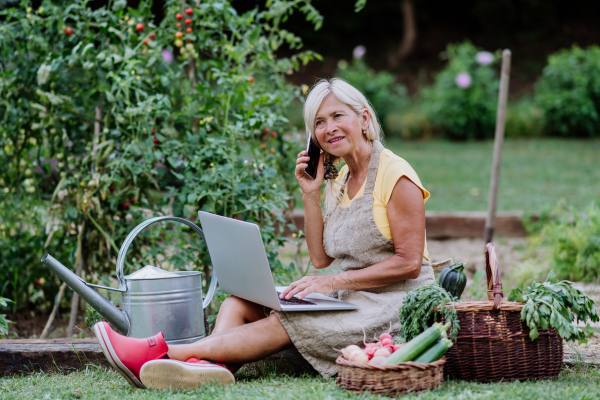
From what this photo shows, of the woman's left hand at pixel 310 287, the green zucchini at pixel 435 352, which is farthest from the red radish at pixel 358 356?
the woman's left hand at pixel 310 287

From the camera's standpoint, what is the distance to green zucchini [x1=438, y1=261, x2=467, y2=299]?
2.21m

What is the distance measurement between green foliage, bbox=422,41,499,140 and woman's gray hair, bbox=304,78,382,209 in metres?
8.43

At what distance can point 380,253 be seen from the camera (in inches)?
92.6

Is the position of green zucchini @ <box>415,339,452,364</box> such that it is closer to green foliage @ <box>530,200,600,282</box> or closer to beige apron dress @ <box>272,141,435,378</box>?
beige apron dress @ <box>272,141,435,378</box>

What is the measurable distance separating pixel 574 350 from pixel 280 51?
13.4 meters

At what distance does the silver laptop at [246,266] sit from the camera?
7.18 feet

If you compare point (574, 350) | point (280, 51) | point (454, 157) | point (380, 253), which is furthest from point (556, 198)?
point (280, 51)

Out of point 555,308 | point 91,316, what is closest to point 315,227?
point 555,308

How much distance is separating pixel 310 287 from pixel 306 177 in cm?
53

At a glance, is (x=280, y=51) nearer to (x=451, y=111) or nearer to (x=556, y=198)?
(x=451, y=111)

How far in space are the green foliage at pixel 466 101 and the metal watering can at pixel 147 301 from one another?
891 cm

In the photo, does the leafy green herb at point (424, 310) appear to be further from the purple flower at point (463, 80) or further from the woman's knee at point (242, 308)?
the purple flower at point (463, 80)

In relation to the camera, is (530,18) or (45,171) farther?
(530,18)

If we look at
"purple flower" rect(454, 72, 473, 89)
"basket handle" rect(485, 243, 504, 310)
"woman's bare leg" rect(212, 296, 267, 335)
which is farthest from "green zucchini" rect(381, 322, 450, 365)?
"purple flower" rect(454, 72, 473, 89)
